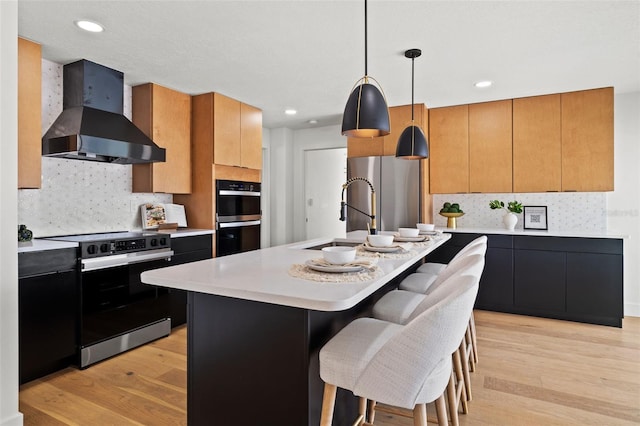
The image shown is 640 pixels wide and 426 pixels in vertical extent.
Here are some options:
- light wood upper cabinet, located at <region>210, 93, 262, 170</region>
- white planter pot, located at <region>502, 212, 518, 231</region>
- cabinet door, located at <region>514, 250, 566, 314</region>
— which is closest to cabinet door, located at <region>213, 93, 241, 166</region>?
light wood upper cabinet, located at <region>210, 93, 262, 170</region>

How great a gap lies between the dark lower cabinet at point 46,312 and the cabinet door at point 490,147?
4.08 m

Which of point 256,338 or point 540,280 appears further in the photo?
point 540,280

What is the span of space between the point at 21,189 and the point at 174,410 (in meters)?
2.13

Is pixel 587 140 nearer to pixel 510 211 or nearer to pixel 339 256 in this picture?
pixel 510 211

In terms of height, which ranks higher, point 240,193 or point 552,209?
point 240,193

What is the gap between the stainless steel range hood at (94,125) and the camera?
9.59 feet

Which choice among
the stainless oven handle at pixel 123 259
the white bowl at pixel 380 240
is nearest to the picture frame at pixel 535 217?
the white bowl at pixel 380 240

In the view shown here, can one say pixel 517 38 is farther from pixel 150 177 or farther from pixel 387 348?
pixel 150 177

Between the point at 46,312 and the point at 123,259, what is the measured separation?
1.97 feet

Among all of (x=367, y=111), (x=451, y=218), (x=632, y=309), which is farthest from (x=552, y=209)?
(x=367, y=111)

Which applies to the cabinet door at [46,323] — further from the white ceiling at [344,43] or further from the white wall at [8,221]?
the white ceiling at [344,43]

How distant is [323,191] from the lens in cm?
619

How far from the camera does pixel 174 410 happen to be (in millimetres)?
2133

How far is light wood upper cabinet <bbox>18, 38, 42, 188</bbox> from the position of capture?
2662 mm
